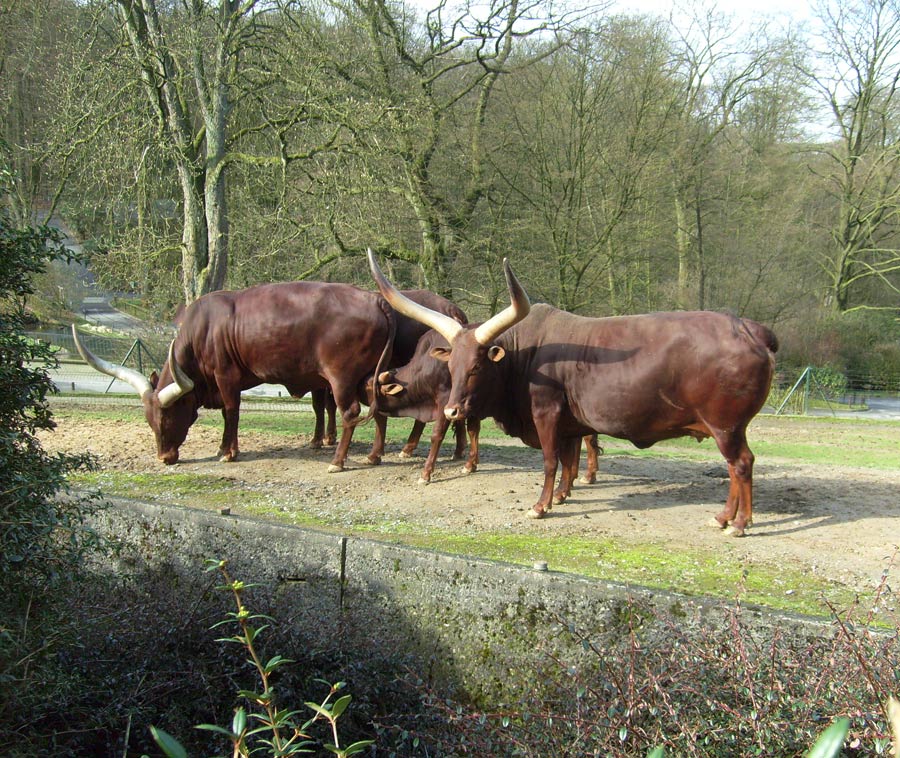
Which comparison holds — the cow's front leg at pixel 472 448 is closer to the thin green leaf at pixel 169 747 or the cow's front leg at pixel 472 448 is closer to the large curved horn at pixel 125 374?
the large curved horn at pixel 125 374

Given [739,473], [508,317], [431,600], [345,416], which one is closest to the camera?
[431,600]

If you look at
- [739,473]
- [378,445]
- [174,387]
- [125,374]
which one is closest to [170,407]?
[174,387]

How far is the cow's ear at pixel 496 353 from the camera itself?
6.65m

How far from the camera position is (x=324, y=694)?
14.7 ft

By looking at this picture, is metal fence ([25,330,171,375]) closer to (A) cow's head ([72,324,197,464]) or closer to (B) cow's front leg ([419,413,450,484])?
(A) cow's head ([72,324,197,464])

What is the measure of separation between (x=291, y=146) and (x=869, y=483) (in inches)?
427

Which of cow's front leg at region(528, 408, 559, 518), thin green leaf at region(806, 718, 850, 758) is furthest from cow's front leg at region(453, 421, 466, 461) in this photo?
thin green leaf at region(806, 718, 850, 758)

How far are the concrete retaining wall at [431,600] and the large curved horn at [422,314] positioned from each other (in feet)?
8.64

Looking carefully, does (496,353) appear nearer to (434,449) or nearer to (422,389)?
(434,449)

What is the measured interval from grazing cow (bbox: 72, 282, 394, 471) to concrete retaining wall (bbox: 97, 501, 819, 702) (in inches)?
109

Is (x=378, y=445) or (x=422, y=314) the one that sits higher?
(x=422, y=314)

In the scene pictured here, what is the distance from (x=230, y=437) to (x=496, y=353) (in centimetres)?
343

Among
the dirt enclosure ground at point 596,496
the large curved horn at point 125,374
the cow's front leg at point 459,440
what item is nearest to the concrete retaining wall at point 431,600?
the dirt enclosure ground at point 596,496

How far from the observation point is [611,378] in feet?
20.7
